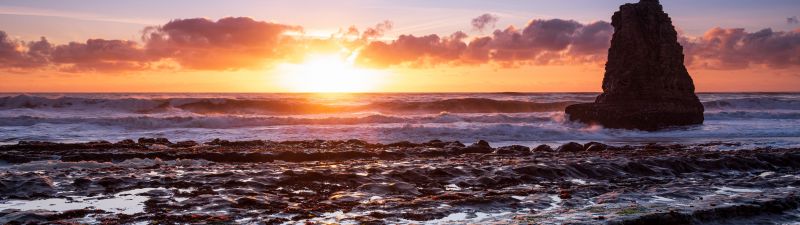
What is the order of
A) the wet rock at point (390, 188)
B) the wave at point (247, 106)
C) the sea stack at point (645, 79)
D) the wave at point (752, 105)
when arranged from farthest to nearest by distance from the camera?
the wave at point (752, 105), the wave at point (247, 106), the sea stack at point (645, 79), the wet rock at point (390, 188)

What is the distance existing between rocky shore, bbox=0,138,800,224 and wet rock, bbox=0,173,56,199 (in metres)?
0.03

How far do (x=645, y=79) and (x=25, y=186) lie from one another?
104 feet

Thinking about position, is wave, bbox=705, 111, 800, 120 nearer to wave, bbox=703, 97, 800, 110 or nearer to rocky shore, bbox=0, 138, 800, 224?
wave, bbox=703, 97, 800, 110

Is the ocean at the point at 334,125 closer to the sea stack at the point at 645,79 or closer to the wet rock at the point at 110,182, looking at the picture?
the sea stack at the point at 645,79

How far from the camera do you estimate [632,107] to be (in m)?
34.7

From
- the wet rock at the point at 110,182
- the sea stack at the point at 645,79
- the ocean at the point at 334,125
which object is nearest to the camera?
the wet rock at the point at 110,182

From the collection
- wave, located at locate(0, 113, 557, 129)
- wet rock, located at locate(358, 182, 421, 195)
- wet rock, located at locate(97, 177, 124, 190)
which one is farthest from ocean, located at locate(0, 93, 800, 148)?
wet rock, located at locate(97, 177, 124, 190)

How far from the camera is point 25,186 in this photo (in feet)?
32.1

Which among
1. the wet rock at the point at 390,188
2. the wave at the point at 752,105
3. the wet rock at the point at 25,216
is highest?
the wet rock at the point at 25,216

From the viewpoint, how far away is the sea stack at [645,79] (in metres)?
34.7

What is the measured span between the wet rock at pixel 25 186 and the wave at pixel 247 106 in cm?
Result: 4840

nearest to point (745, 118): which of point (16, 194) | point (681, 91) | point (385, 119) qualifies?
point (681, 91)

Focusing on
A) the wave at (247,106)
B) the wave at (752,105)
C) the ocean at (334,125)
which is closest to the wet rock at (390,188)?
the ocean at (334,125)

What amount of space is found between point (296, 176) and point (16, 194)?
13.8 ft
